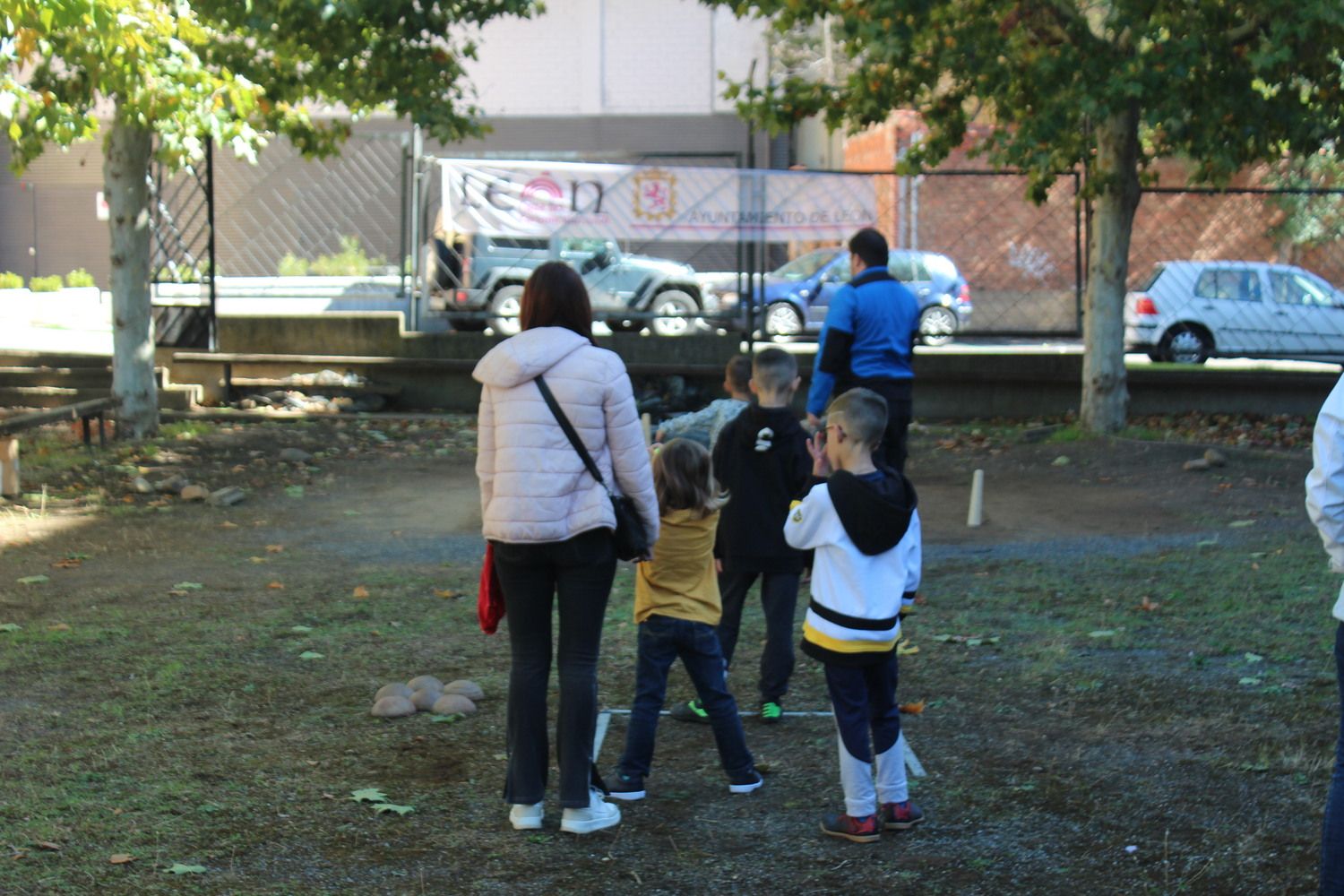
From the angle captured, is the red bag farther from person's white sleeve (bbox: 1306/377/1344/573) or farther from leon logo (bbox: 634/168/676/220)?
leon logo (bbox: 634/168/676/220)

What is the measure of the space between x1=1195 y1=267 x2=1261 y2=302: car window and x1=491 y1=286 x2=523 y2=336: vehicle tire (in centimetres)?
884

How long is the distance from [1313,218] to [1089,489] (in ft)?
28.1

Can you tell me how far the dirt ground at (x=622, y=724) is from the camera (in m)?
4.05

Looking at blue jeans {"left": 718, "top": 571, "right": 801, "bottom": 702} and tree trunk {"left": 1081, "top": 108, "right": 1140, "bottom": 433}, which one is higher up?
tree trunk {"left": 1081, "top": 108, "right": 1140, "bottom": 433}

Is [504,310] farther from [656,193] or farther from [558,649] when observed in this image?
[558,649]

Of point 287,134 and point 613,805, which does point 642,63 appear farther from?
point 613,805

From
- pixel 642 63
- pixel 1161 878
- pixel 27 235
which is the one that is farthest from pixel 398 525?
pixel 27 235

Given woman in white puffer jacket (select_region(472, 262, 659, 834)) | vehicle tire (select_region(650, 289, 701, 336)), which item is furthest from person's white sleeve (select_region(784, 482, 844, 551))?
vehicle tire (select_region(650, 289, 701, 336))

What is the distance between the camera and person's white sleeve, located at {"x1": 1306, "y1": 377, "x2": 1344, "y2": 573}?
325 cm

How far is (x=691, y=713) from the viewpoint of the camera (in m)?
5.34

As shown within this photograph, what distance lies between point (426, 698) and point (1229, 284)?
14967 mm

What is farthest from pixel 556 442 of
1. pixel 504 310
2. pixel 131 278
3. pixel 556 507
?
pixel 504 310

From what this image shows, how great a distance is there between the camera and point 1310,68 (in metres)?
10.9

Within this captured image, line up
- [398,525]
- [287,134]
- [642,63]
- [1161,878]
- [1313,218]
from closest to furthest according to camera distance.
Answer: [1161,878] → [398,525] → [287,134] → [1313,218] → [642,63]
